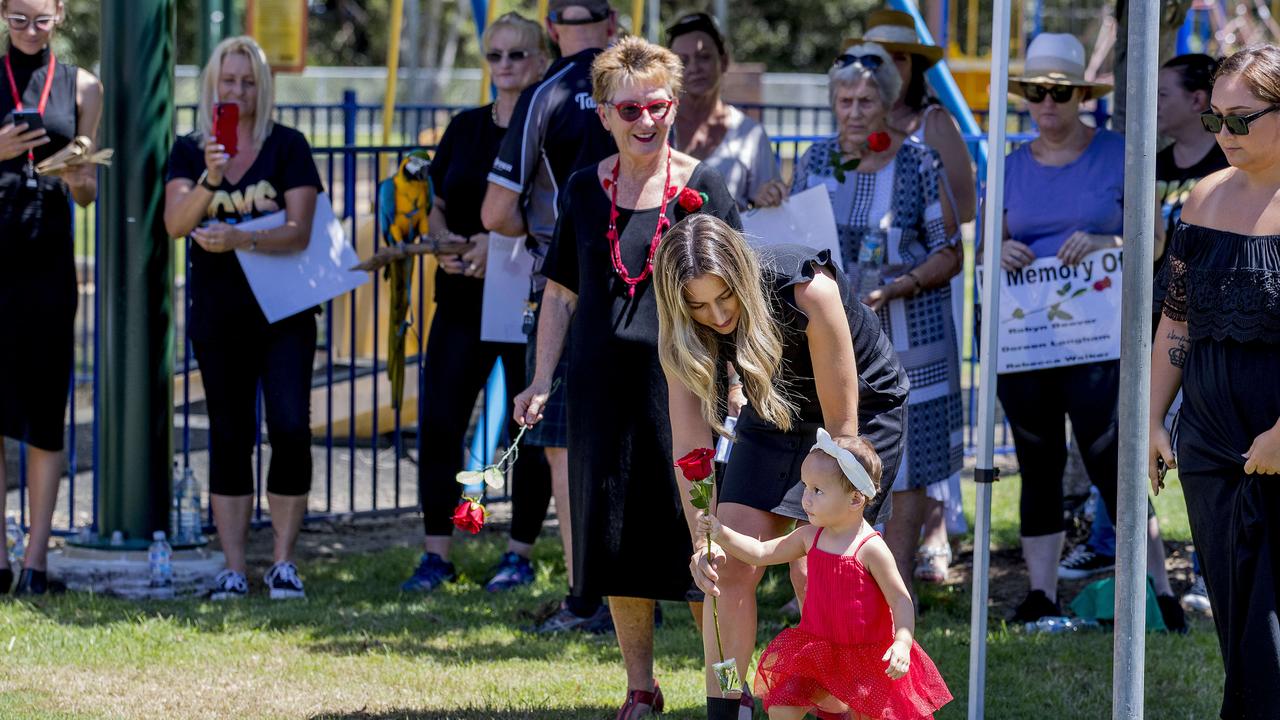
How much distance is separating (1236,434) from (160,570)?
12.9 feet

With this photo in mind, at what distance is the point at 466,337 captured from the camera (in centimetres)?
607

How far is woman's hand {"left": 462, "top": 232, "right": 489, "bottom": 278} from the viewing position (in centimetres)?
591

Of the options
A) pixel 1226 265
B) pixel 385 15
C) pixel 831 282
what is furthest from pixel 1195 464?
pixel 385 15

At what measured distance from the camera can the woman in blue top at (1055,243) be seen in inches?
213

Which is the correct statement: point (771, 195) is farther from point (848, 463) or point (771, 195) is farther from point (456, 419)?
point (848, 463)

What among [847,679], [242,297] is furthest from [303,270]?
[847,679]

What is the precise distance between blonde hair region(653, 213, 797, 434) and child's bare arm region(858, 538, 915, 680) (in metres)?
0.37

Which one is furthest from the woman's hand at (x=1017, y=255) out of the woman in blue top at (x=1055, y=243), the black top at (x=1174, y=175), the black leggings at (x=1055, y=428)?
the black top at (x=1174, y=175)

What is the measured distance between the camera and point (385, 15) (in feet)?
147

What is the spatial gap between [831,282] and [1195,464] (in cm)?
98

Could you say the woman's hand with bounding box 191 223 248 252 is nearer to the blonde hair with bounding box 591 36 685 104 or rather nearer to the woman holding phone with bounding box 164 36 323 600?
the woman holding phone with bounding box 164 36 323 600

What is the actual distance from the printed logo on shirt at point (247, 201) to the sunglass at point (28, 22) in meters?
0.82

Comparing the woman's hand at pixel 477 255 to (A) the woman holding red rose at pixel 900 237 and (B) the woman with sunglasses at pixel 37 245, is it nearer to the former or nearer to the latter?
(A) the woman holding red rose at pixel 900 237

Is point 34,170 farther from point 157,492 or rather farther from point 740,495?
point 740,495
